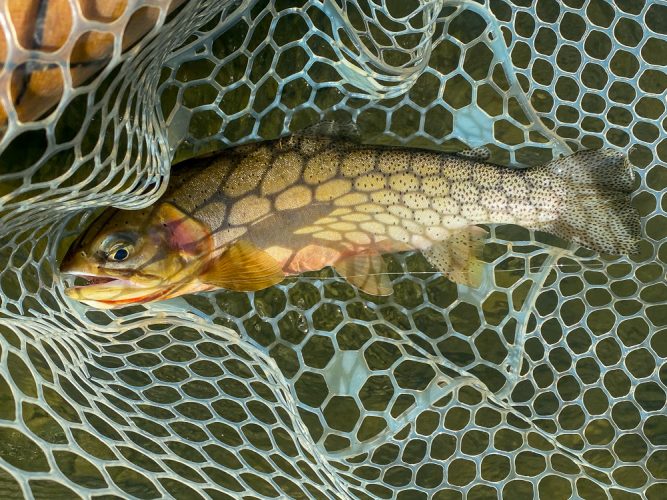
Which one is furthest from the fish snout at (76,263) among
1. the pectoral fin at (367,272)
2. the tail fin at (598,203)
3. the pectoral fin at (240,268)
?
the tail fin at (598,203)

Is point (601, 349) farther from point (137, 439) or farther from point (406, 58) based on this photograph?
point (137, 439)

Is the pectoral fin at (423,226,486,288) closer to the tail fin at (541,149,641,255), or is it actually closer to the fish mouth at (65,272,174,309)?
the tail fin at (541,149,641,255)

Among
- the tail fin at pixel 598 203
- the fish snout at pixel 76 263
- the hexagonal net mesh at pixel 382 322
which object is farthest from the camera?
the tail fin at pixel 598 203

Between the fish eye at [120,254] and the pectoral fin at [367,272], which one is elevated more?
the fish eye at [120,254]

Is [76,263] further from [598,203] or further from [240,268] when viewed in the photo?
[598,203]

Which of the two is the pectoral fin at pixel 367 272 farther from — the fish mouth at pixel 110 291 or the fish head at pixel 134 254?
the fish mouth at pixel 110 291

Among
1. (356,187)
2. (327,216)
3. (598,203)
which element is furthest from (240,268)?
(598,203)

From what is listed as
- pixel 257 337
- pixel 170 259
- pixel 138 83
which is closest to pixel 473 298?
pixel 257 337

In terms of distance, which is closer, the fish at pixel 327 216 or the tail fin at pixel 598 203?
the fish at pixel 327 216
